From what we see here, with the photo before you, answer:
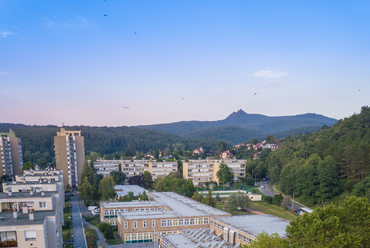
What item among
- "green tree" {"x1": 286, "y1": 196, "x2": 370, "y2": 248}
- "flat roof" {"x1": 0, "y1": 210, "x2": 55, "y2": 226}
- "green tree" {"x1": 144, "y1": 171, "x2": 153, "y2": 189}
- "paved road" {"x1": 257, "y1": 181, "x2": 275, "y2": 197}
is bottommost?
"paved road" {"x1": 257, "y1": 181, "x2": 275, "y2": 197}

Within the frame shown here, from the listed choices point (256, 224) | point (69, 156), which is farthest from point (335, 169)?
point (69, 156)

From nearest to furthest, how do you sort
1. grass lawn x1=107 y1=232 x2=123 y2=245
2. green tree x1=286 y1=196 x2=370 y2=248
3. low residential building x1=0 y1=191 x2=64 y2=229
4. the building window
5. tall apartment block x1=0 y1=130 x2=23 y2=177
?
the building window → green tree x1=286 y1=196 x2=370 y2=248 → low residential building x1=0 y1=191 x2=64 y2=229 → grass lawn x1=107 y1=232 x2=123 y2=245 → tall apartment block x1=0 y1=130 x2=23 y2=177

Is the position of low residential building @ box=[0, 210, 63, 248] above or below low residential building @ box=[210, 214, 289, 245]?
above

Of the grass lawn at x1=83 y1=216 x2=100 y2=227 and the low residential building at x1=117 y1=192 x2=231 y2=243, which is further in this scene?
the grass lawn at x1=83 y1=216 x2=100 y2=227

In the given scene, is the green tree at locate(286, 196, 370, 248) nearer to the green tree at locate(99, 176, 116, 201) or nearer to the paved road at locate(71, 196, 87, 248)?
the paved road at locate(71, 196, 87, 248)

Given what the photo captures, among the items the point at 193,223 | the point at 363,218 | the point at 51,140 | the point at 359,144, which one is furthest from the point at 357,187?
the point at 51,140

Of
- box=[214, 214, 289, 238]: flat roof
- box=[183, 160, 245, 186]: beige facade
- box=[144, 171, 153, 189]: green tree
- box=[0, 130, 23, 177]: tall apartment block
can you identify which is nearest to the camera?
box=[214, 214, 289, 238]: flat roof

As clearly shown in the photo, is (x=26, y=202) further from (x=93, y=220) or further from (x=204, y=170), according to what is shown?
(x=204, y=170)

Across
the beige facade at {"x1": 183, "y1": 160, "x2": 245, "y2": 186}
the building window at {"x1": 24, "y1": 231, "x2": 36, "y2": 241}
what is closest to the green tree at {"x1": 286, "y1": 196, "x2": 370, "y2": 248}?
the building window at {"x1": 24, "y1": 231, "x2": 36, "y2": 241}
